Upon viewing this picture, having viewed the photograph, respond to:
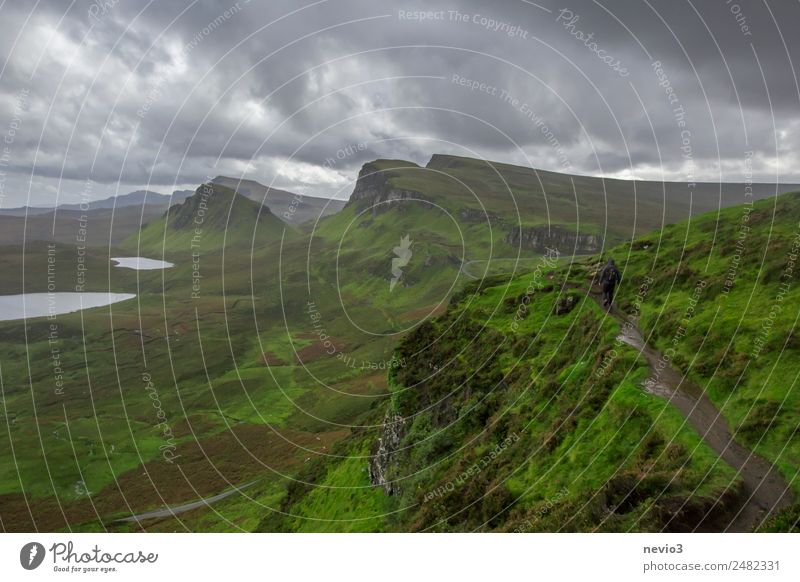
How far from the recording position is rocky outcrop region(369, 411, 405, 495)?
33.9 m

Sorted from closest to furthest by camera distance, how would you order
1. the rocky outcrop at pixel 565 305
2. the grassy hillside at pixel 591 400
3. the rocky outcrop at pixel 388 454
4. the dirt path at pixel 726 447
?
1. the dirt path at pixel 726 447
2. the grassy hillside at pixel 591 400
3. the rocky outcrop at pixel 388 454
4. the rocky outcrop at pixel 565 305

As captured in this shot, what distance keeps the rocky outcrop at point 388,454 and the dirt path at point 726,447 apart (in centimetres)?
1909

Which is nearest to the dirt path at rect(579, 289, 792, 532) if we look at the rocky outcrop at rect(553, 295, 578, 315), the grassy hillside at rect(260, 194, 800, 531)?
the grassy hillside at rect(260, 194, 800, 531)

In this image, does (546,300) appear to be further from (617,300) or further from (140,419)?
(140,419)

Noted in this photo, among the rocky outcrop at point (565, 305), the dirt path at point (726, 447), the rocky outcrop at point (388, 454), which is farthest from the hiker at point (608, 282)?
the rocky outcrop at point (388, 454)

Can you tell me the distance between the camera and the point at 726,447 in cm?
1655

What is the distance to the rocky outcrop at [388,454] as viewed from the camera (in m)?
33.9

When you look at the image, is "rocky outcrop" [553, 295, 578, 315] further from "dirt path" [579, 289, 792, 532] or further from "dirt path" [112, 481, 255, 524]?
"dirt path" [112, 481, 255, 524]

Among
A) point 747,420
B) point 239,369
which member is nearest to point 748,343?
point 747,420

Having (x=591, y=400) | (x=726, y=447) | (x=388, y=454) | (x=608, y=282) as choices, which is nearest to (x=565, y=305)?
(x=608, y=282)

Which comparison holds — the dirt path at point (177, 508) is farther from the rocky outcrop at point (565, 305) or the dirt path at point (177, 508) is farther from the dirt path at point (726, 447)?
the dirt path at point (726, 447)

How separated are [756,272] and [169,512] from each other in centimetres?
9777

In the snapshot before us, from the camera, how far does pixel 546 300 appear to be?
39.9 m

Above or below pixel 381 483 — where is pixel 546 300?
above
